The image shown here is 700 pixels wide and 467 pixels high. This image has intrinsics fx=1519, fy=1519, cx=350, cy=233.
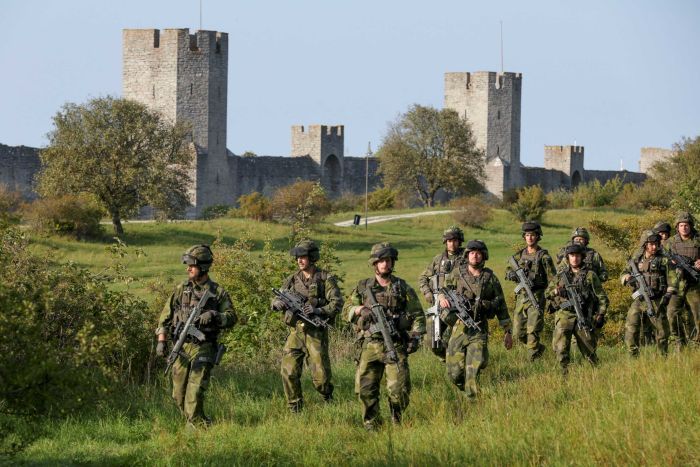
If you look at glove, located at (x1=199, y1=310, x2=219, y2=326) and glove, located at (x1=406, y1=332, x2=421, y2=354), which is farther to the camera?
glove, located at (x1=199, y1=310, x2=219, y2=326)

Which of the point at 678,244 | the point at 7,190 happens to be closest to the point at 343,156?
the point at 7,190

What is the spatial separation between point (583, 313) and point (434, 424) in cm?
379

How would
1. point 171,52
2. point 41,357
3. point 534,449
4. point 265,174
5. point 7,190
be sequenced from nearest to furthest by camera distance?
point 41,357 → point 534,449 → point 7,190 → point 171,52 → point 265,174

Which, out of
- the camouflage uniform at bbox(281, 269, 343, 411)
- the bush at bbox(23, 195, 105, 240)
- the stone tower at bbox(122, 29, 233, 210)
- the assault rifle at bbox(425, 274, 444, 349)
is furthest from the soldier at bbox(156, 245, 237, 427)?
the stone tower at bbox(122, 29, 233, 210)

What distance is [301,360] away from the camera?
1371 centimetres

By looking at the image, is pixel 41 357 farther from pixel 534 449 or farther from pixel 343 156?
pixel 343 156

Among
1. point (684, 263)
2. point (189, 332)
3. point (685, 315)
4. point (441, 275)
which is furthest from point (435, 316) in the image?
point (685, 315)

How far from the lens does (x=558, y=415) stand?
1200 centimetres

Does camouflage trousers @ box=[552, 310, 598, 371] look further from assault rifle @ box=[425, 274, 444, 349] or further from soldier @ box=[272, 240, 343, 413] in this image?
soldier @ box=[272, 240, 343, 413]

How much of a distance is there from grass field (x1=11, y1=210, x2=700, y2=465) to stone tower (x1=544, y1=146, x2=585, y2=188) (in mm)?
Result: 77731

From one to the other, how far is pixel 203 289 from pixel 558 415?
319 cm

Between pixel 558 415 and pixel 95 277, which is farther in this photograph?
pixel 95 277

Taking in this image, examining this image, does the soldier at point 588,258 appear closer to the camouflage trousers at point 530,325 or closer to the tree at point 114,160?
the camouflage trousers at point 530,325

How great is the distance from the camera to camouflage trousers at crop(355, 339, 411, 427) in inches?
491
